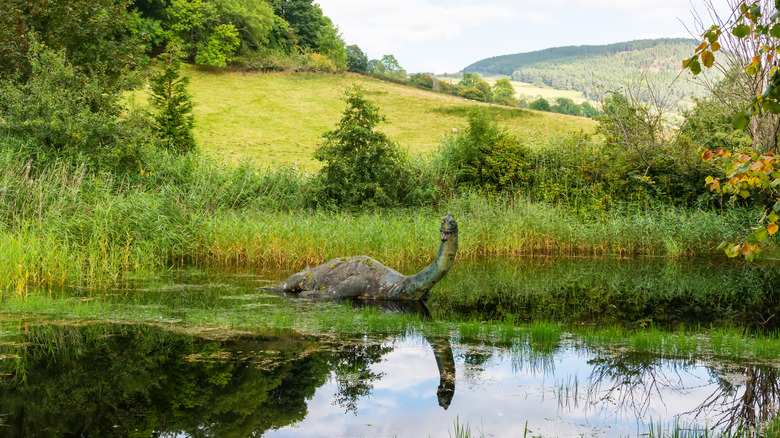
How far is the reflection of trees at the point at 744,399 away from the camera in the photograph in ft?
12.8

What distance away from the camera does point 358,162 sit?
16.4m

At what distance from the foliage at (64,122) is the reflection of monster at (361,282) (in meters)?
7.42

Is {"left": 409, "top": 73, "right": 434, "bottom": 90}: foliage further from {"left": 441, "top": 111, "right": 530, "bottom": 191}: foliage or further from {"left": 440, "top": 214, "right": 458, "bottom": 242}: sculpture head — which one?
{"left": 440, "top": 214, "right": 458, "bottom": 242}: sculpture head

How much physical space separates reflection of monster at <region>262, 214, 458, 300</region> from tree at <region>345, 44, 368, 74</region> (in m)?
58.0

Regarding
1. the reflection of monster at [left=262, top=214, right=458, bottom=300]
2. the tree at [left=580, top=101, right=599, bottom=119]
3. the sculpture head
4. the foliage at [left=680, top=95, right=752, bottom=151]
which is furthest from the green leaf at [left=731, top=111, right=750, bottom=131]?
the tree at [left=580, top=101, right=599, bottom=119]

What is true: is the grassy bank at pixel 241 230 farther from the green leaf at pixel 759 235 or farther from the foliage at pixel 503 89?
the foliage at pixel 503 89

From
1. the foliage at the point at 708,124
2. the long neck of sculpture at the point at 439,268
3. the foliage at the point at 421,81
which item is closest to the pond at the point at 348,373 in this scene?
the long neck of sculpture at the point at 439,268

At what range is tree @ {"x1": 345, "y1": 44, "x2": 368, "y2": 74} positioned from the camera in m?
65.4

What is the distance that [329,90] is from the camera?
40.8m

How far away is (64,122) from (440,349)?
39.3 ft

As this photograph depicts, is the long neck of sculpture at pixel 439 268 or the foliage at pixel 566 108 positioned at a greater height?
the foliage at pixel 566 108

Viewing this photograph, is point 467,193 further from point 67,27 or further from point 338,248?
point 67,27

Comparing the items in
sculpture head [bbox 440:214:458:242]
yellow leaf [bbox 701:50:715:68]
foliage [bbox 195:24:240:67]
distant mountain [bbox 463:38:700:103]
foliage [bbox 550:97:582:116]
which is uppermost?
distant mountain [bbox 463:38:700:103]

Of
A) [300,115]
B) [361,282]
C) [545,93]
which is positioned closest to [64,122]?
[361,282]
